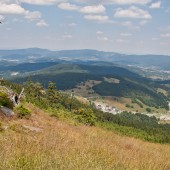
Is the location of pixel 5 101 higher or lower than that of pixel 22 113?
higher

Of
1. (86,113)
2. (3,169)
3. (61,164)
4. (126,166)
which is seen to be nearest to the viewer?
(3,169)

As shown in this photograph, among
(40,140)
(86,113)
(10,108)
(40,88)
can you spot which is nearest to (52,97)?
(40,88)

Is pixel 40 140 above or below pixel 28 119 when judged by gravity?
above

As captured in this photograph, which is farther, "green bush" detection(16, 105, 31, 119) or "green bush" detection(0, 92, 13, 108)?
"green bush" detection(0, 92, 13, 108)

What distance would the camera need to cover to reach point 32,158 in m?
7.11

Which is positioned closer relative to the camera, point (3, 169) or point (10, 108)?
point (3, 169)

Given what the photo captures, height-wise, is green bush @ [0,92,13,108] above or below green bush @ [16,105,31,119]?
above

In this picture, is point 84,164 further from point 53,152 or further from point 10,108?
point 10,108

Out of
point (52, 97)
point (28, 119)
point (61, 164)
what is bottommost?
point (52, 97)

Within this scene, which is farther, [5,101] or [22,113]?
[5,101]

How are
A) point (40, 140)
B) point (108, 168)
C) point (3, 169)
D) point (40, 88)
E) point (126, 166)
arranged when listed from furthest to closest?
point (40, 88), point (40, 140), point (126, 166), point (108, 168), point (3, 169)

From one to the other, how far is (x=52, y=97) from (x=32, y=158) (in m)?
129

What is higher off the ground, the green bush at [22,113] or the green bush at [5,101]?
the green bush at [5,101]

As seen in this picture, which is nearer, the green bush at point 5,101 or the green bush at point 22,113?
the green bush at point 22,113
